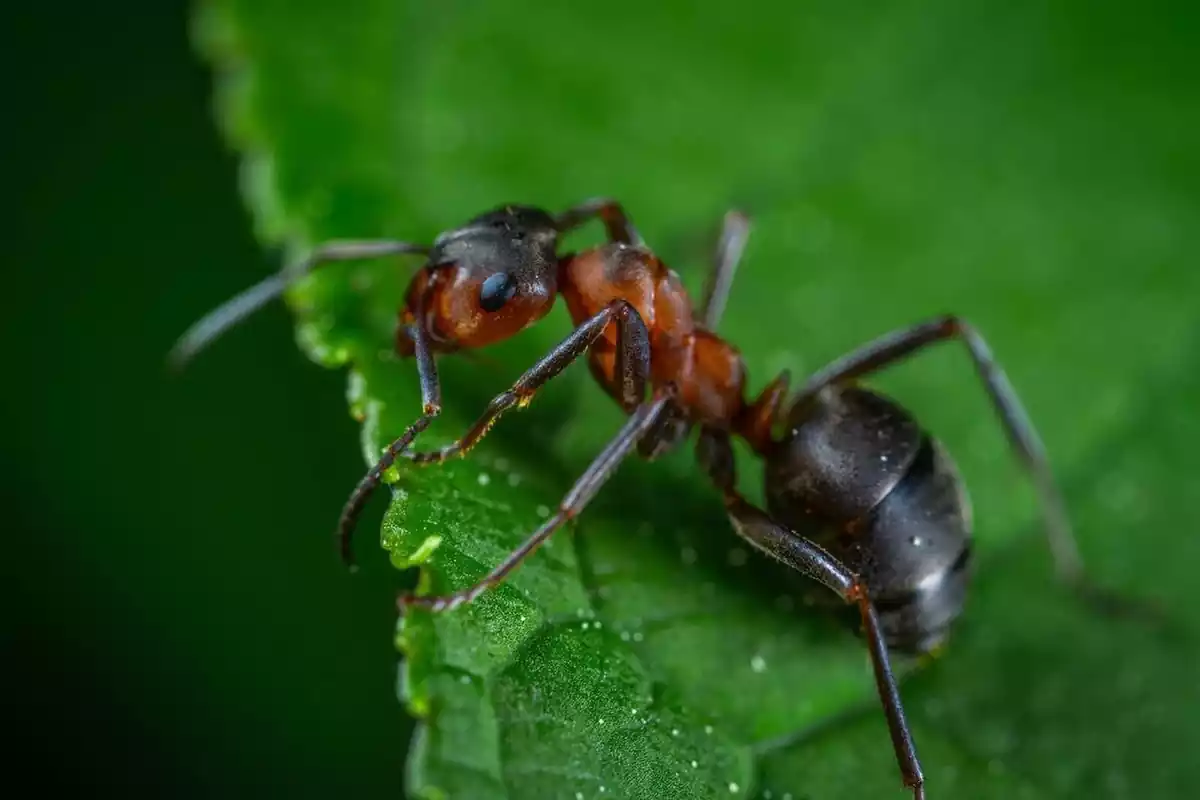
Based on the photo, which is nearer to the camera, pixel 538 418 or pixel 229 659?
pixel 538 418

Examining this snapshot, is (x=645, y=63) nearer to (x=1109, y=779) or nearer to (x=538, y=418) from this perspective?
(x=538, y=418)

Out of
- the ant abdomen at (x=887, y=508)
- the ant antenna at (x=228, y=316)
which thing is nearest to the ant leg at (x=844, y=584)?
the ant abdomen at (x=887, y=508)

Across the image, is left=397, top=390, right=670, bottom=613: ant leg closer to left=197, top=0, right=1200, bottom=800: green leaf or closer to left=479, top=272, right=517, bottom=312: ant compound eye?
left=197, top=0, right=1200, bottom=800: green leaf

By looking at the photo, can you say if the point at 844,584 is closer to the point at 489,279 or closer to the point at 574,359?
the point at 574,359

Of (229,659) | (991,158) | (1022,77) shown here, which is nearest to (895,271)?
(991,158)

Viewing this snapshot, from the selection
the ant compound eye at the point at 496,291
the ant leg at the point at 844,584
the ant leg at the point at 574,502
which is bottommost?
the ant leg at the point at 844,584

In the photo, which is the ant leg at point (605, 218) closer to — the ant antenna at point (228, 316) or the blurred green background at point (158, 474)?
the ant antenna at point (228, 316)
